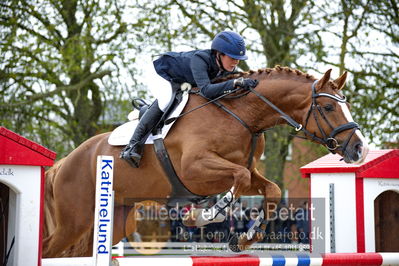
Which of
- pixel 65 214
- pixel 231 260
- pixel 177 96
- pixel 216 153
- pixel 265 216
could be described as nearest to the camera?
pixel 231 260

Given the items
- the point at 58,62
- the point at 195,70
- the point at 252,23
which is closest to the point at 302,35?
the point at 252,23

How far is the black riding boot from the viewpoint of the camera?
197 inches

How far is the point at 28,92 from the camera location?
13219 millimetres

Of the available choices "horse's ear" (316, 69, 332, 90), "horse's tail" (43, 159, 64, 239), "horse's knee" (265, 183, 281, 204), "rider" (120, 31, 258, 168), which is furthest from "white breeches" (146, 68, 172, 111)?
"horse's tail" (43, 159, 64, 239)

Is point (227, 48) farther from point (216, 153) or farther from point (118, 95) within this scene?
point (118, 95)

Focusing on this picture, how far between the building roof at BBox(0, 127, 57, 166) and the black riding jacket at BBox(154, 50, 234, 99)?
1.38m

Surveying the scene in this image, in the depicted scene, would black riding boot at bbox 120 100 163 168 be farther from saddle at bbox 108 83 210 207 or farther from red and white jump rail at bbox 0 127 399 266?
red and white jump rail at bbox 0 127 399 266

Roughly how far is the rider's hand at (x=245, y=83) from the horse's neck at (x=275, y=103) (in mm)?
71

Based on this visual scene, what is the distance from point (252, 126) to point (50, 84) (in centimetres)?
942

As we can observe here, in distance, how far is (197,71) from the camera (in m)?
4.79

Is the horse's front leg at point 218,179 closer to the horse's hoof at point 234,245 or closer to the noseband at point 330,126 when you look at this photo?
the horse's hoof at point 234,245

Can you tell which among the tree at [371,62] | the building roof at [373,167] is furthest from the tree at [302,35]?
the building roof at [373,167]

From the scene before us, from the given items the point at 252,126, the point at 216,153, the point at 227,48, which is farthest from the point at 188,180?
the point at 227,48

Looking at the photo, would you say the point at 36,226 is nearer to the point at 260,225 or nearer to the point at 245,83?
the point at 260,225
